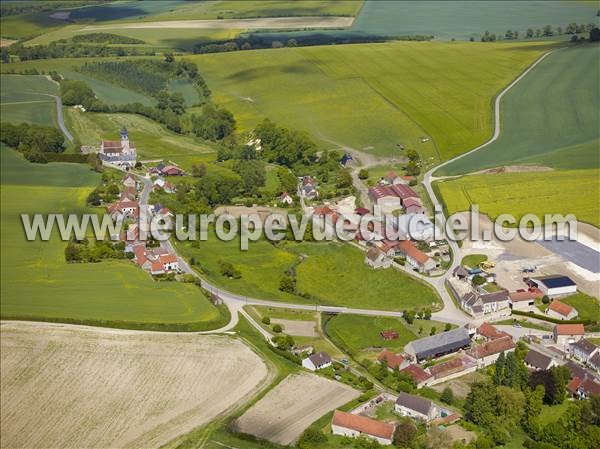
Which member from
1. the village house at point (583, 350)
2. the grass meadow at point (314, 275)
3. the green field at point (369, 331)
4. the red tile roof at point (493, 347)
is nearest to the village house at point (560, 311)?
the village house at point (583, 350)

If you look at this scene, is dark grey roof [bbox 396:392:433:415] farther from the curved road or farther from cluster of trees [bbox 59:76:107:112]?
cluster of trees [bbox 59:76:107:112]

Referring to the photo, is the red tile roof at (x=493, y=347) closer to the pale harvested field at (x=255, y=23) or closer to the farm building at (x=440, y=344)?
the farm building at (x=440, y=344)

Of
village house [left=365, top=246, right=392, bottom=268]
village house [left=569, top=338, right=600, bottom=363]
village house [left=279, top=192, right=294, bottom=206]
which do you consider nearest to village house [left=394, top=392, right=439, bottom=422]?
village house [left=569, top=338, right=600, bottom=363]

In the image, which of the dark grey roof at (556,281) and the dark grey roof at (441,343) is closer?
the dark grey roof at (441,343)

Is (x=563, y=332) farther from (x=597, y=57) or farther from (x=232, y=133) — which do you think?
(x=597, y=57)

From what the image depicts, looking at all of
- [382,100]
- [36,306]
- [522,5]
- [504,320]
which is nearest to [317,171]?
[382,100]
